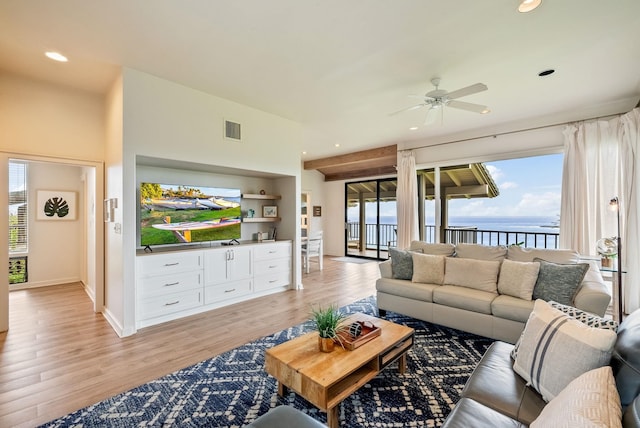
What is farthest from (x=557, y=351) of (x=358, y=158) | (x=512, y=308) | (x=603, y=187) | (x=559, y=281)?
(x=358, y=158)

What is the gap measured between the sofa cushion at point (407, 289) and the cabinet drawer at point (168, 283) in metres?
2.37

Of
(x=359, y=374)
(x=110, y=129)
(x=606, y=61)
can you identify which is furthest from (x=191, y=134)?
(x=606, y=61)

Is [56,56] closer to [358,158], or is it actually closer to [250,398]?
[250,398]

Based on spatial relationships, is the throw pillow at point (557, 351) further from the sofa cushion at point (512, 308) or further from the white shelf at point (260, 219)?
the white shelf at point (260, 219)

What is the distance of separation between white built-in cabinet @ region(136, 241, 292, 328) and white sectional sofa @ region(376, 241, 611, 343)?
185cm

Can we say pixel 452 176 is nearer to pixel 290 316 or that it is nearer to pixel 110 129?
pixel 290 316

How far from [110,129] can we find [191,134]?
975 millimetres

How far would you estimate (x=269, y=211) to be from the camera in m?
5.14

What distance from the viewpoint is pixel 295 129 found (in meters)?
4.93

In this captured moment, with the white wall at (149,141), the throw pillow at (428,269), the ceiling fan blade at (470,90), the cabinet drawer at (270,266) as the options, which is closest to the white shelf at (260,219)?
the cabinet drawer at (270,266)

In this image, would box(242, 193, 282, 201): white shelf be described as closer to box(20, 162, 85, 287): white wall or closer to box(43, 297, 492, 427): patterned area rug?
box(43, 297, 492, 427): patterned area rug

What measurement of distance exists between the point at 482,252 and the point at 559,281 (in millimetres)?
788

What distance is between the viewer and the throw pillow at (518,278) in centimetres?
280

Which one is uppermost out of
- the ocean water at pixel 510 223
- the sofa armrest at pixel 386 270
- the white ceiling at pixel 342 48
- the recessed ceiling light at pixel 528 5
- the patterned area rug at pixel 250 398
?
the white ceiling at pixel 342 48
